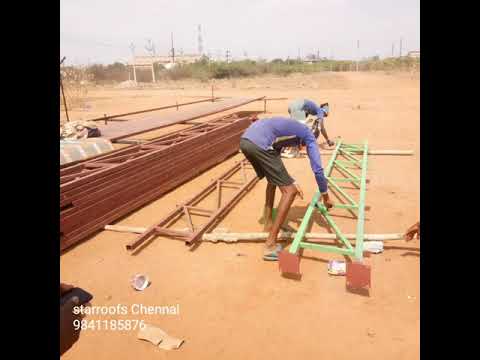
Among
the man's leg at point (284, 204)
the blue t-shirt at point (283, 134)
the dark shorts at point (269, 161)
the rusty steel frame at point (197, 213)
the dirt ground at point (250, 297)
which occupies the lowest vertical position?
the dirt ground at point (250, 297)

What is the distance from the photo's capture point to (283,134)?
371 centimetres

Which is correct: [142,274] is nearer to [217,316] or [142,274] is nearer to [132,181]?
[217,316]

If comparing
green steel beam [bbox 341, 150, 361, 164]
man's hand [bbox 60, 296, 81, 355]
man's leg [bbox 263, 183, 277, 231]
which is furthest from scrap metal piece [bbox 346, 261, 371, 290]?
green steel beam [bbox 341, 150, 361, 164]

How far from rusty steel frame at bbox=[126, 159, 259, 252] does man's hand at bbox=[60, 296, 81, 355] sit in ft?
4.15

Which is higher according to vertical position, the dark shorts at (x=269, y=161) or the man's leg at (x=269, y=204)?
the dark shorts at (x=269, y=161)

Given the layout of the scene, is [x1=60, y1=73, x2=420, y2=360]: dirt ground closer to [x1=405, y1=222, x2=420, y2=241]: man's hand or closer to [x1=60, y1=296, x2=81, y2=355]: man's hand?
[x1=60, y1=296, x2=81, y2=355]: man's hand

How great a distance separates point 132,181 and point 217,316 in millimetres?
3036

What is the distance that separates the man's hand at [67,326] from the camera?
2629mm

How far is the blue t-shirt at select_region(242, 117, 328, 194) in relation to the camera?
141 inches

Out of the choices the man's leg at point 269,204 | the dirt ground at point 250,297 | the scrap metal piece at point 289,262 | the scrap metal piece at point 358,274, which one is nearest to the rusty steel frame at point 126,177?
the dirt ground at point 250,297

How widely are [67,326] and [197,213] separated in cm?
262

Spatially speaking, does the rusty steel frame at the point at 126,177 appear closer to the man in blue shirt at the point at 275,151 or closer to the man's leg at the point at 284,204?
the man in blue shirt at the point at 275,151

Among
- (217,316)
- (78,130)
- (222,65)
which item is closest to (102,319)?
(217,316)

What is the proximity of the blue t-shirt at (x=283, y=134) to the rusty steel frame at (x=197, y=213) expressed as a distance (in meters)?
1.44
